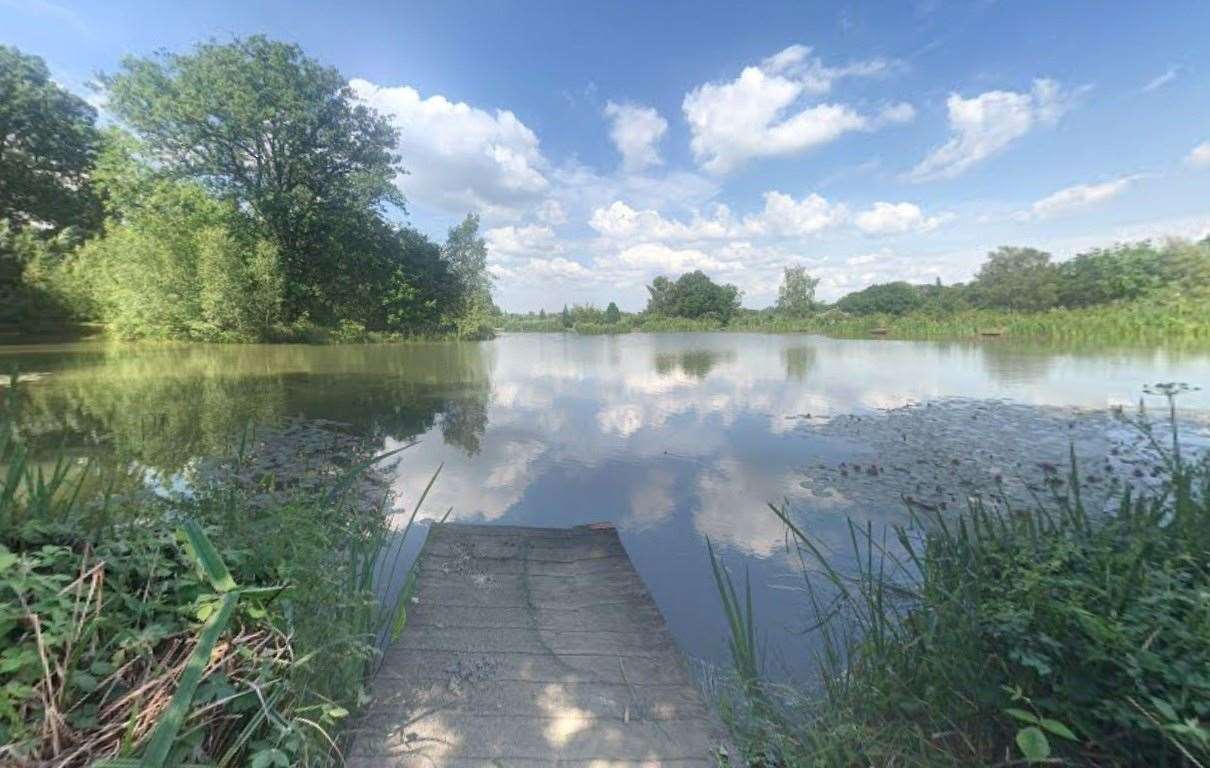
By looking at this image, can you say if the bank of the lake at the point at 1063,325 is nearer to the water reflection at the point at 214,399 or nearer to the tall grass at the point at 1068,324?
the tall grass at the point at 1068,324

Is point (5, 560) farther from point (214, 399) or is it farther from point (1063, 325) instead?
point (1063, 325)

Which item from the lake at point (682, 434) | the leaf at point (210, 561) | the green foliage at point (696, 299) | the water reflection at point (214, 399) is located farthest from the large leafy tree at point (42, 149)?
the green foliage at point (696, 299)

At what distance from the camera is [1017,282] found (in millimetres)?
33719

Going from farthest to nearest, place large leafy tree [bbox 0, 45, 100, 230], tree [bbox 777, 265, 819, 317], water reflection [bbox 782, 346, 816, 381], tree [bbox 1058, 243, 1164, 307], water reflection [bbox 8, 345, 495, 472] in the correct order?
tree [bbox 777, 265, 819, 317]
tree [bbox 1058, 243, 1164, 307]
large leafy tree [bbox 0, 45, 100, 230]
water reflection [bbox 782, 346, 816, 381]
water reflection [bbox 8, 345, 495, 472]

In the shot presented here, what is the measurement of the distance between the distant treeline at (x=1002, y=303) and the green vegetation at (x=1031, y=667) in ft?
82.1

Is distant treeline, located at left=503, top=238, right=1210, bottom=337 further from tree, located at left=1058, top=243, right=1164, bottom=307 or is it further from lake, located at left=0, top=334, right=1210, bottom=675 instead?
lake, located at left=0, top=334, right=1210, bottom=675

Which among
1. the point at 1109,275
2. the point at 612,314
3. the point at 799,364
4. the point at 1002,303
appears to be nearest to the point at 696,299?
the point at 612,314

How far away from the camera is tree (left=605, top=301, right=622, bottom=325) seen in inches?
2249

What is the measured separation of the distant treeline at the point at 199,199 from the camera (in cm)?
1808

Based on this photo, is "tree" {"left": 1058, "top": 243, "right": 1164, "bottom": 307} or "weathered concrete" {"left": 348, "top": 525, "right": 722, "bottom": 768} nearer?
"weathered concrete" {"left": 348, "top": 525, "right": 722, "bottom": 768}

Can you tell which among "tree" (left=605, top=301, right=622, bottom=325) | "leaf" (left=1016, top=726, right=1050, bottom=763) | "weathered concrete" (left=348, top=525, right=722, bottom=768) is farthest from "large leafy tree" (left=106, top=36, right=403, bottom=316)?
"tree" (left=605, top=301, right=622, bottom=325)

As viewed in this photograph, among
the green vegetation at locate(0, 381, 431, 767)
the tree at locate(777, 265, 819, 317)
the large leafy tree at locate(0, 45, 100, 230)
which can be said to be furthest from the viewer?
the tree at locate(777, 265, 819, 317)

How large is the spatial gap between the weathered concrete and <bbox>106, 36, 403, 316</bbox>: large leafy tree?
22.0m

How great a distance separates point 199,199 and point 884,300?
194ft
